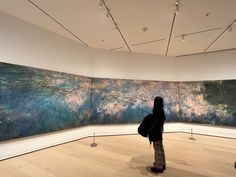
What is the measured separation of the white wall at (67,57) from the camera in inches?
149

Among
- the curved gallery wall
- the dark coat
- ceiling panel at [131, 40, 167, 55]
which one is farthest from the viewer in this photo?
ceiling panel at [131, 40, 167, 55]

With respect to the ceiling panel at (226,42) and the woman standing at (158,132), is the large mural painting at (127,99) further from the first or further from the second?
the woman standing at (158,132)

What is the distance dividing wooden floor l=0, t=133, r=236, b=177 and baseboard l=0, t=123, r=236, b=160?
0.68ft

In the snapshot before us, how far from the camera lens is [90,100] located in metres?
5.85

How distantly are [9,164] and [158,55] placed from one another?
6.19m

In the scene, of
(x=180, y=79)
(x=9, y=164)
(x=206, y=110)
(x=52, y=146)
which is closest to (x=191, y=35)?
(x=180, y=79)

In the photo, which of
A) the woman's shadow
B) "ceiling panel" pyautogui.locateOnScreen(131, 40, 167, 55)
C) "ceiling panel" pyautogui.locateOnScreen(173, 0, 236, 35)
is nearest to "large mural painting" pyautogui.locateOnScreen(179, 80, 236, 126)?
"ceiling panel" pyautogui.locateOnScreen(131, 40, 167, 55)

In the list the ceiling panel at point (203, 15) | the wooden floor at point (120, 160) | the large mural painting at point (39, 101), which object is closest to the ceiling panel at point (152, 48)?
the ceiling panel at point (203, 15)

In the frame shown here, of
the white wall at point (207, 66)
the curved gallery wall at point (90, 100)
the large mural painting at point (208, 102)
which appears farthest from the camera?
the white wall at point (207, 66)

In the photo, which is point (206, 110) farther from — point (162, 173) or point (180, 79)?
point (162, 173)

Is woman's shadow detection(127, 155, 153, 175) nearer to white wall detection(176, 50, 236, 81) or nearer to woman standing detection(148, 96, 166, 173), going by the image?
woman standing detection(148, 96, 166, 173)

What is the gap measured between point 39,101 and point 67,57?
1.73 m

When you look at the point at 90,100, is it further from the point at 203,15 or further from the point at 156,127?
the point at 203,15

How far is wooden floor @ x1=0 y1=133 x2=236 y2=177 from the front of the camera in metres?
3.06
